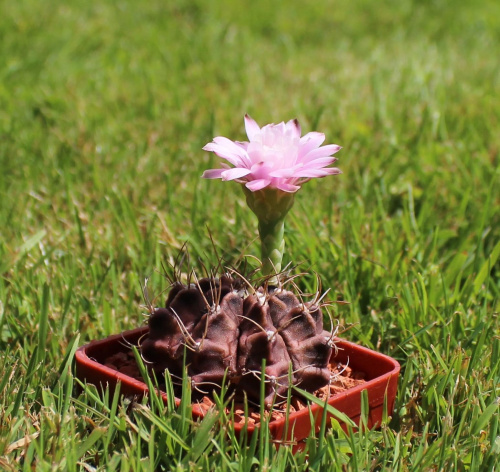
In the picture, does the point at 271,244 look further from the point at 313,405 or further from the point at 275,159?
the point at 313,405

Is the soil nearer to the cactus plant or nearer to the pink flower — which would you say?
the cactus plant

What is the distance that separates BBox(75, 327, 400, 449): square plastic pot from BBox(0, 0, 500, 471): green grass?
1.8 inches

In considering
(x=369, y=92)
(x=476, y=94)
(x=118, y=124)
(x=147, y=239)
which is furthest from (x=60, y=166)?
(x=476, y=94)

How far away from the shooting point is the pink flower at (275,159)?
59.7 inches

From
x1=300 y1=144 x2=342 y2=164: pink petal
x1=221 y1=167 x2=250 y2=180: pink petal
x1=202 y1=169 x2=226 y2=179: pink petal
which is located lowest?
x1=202 y1=169 x2=226 y2=179: pink petal

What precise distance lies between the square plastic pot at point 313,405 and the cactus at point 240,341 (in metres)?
0.06

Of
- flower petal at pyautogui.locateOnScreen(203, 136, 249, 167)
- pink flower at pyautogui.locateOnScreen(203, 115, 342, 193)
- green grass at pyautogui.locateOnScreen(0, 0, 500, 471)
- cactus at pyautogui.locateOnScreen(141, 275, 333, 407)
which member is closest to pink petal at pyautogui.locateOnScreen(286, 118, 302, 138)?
pink flower at pyautogui.locateOnScreen(203, 115, 342, 193)

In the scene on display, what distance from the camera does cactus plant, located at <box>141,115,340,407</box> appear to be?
152cm

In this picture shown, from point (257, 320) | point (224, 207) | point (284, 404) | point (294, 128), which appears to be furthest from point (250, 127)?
point (224, 207)

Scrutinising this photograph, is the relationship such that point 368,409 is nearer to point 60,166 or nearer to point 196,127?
point 60,166

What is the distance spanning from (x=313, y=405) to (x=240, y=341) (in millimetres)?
186

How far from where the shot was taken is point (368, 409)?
1594mm

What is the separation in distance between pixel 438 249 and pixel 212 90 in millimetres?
2036

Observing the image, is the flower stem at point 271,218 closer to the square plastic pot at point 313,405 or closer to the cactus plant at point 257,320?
the cactus plant at point 257,320
